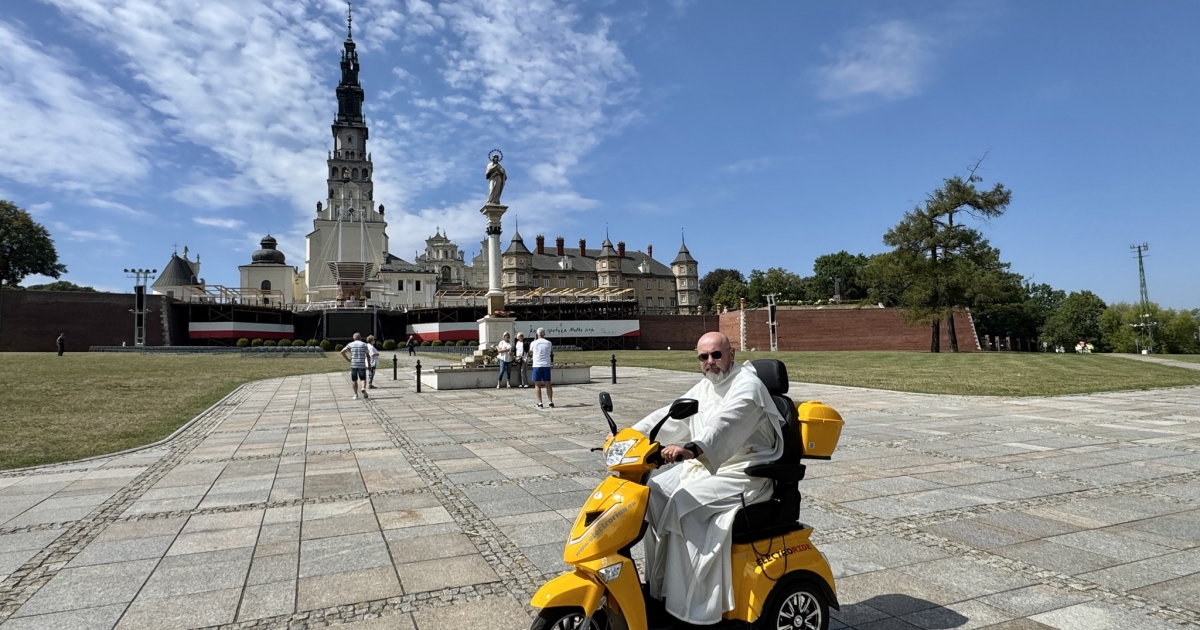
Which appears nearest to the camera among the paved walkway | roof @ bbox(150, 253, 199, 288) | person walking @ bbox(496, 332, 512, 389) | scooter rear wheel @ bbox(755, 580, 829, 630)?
scooter rear wheel @ bbox(755, 580, 829, 630)

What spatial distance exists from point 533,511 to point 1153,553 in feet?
15.1

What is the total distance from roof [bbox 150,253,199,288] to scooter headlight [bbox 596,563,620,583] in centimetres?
8575

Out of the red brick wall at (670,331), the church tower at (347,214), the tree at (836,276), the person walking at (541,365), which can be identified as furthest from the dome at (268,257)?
the person walking at (541,365)

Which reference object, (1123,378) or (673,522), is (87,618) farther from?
(1123,378)

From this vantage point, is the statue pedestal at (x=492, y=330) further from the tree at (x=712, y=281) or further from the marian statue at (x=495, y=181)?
the tree at (x=712, y=281)

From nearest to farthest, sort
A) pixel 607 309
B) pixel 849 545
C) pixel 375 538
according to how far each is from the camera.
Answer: pixel 849 545
pixel 375 538
pixel 607 309

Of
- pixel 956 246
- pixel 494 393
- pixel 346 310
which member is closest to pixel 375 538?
pixel 494 393

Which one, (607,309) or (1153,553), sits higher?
(607,309)

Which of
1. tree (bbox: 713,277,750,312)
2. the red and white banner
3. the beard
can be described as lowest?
the beard

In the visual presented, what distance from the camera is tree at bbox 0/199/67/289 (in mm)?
53281

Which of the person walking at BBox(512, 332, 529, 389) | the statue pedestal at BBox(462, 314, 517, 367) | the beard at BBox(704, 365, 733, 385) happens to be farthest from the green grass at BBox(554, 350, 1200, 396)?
the beard at BBox(704, 365, 733, 385)

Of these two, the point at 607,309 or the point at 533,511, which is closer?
the point at 533,511

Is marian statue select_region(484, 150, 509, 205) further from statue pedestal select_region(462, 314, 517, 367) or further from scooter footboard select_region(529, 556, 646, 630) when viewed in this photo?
scooter footboard select_region(529, 556, 646, 630)

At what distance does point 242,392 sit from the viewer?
18.5 meters
